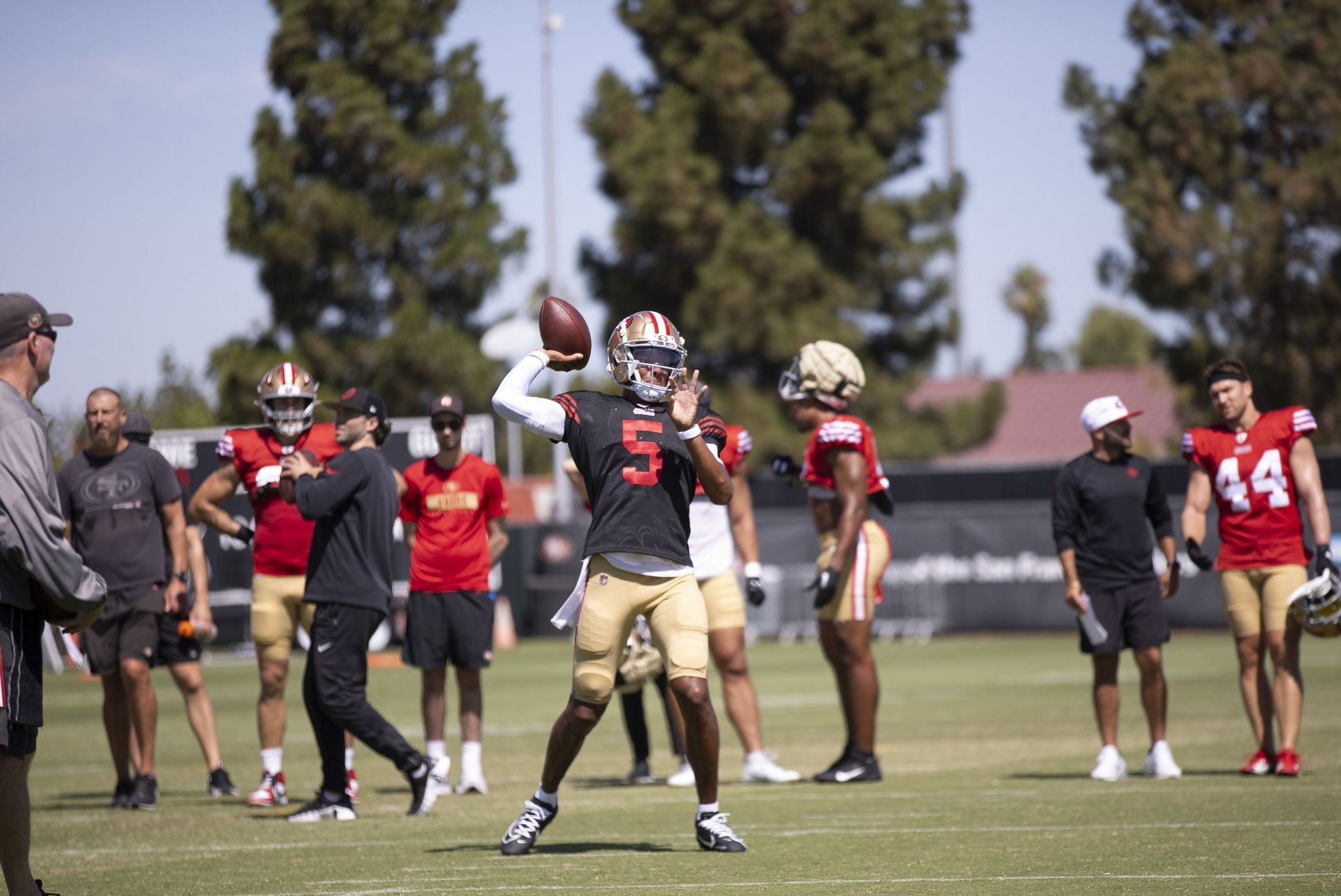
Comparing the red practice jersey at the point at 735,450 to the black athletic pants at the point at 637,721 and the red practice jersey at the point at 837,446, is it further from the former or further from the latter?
the black athletic pants at the point at 637,721

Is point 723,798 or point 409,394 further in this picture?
point 409,394

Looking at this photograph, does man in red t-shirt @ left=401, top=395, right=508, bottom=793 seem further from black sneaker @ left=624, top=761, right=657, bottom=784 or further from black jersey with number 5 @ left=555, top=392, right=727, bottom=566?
black jersey with number 5 @ left=555, top=392, right=727, bottom=566

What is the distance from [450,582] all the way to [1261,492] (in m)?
4.87

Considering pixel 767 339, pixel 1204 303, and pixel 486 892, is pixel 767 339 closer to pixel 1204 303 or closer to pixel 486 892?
pixel 1204 303

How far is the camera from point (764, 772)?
33.7ft

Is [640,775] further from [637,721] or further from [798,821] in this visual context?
[798,821]

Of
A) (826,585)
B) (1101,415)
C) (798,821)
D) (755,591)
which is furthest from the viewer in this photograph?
(1101,415)

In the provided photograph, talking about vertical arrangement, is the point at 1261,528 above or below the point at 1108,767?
above

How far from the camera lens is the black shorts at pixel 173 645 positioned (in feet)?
35.0

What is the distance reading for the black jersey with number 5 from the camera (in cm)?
739

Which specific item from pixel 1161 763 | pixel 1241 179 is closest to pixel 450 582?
pixel 1161 763

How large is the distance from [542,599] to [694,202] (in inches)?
464

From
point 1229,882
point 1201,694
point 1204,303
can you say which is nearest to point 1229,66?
point 1204,303

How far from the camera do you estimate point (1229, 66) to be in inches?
1335
